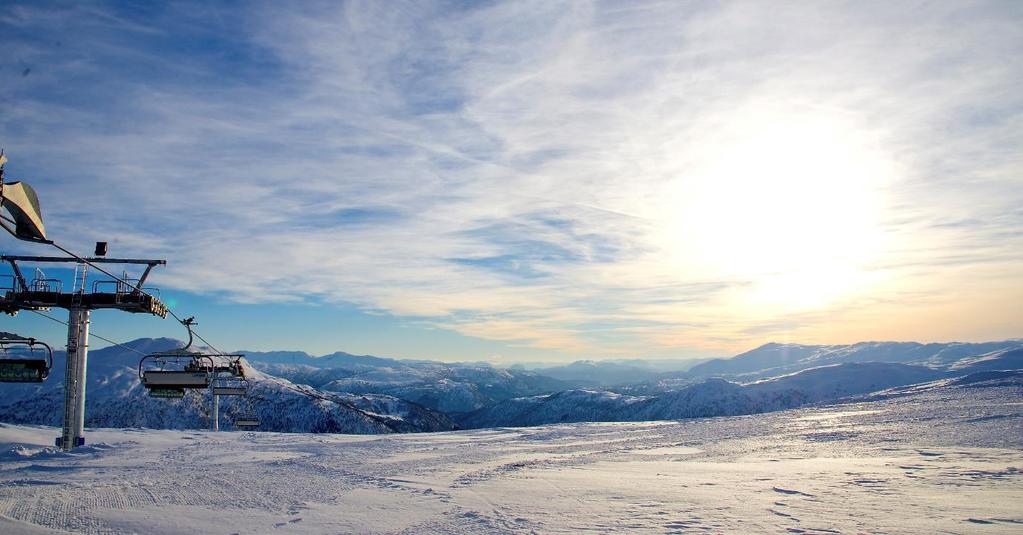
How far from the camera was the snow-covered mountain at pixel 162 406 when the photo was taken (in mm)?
133375

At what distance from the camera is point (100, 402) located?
138 metres

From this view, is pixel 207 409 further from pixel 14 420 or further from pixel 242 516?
pixel 242 516

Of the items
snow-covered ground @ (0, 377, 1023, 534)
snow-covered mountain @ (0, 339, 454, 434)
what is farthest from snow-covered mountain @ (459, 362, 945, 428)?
snow-covered ground @ (0, 377, 1023, 534)

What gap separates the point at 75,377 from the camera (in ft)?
91.5

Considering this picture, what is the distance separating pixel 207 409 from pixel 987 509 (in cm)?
15573

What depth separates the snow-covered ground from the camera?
11.8m


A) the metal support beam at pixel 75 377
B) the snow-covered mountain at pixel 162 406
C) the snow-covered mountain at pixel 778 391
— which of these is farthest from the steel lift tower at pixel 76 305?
the snow-covered mountain at pixel 778 391

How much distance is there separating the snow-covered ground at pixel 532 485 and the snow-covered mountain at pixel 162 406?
11225 centimetres

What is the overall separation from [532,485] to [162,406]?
14781cm

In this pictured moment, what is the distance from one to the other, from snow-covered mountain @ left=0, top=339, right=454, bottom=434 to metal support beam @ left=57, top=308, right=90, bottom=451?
10402 cm

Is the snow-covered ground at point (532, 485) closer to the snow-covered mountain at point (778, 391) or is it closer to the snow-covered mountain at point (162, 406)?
the snow-covered mountain at point (162, 406)

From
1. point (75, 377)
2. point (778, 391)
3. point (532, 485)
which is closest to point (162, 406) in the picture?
point (75, 377)

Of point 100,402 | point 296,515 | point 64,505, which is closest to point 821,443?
point 296,515

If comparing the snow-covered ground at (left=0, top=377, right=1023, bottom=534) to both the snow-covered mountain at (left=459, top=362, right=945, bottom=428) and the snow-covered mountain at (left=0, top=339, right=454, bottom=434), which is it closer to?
the snow-covered mountain at (left=0, top=339, right=454, bottom=434)
